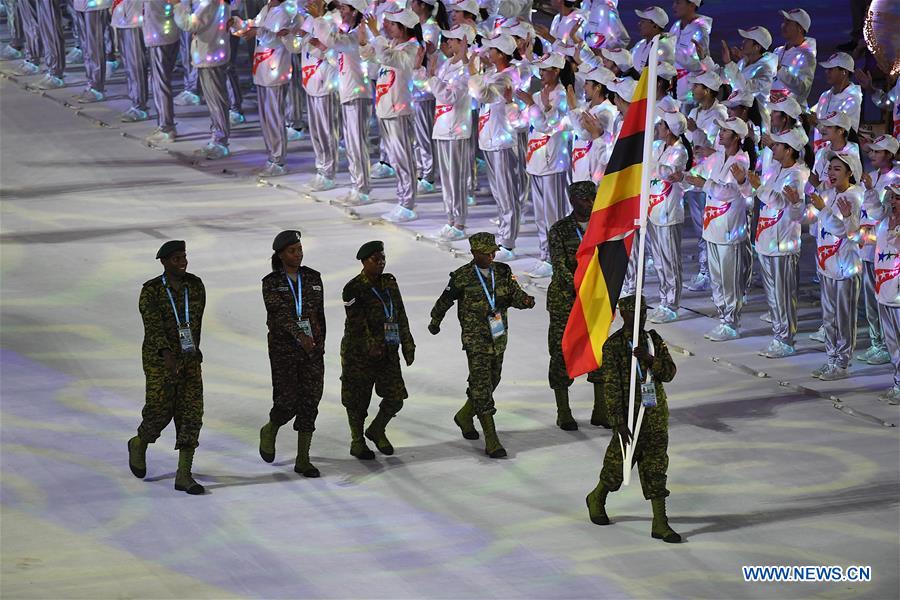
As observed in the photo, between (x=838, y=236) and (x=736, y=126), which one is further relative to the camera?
(x=736, y=126)

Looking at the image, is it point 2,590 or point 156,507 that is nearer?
point 2,590

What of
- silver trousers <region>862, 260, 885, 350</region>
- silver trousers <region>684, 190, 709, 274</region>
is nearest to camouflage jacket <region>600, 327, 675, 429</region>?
silver trousers <region>862, 260, 885, 350</region>

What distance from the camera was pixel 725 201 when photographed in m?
15.3

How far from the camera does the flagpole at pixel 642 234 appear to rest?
10.6 meters

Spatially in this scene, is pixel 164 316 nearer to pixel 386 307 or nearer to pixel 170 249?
pixel 170 249

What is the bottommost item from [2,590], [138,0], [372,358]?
[2,590]

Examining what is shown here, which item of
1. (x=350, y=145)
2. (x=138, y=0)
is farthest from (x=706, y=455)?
(x=138, y=0)

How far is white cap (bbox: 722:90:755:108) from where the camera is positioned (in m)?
15.4

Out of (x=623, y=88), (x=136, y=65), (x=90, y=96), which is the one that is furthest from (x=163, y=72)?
(x=623, y=88)

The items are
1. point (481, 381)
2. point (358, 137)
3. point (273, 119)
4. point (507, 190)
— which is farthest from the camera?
point (273, 119)

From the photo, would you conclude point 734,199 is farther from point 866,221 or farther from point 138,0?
point 138,0

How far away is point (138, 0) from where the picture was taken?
70.7 feet

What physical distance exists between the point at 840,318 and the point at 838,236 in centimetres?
69

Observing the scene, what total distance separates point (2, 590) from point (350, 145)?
949cm
